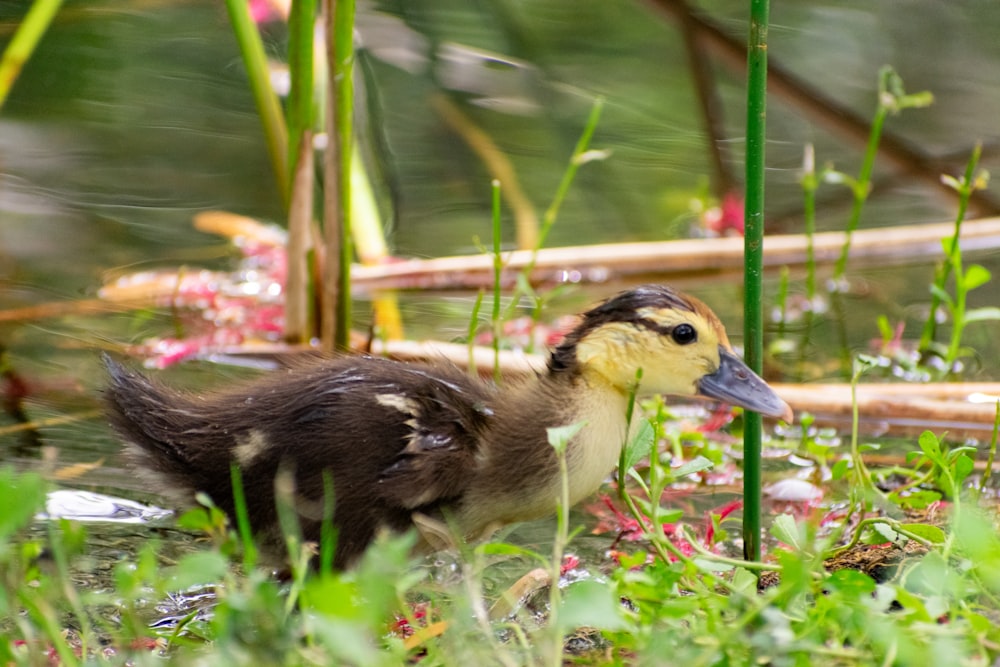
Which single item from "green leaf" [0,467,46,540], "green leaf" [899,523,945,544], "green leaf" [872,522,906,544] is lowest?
"green leaf" [872,522,906,544]

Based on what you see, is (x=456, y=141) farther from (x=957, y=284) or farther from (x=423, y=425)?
(x=423, y=425)

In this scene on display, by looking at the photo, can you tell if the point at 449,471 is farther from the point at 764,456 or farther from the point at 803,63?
the point at 803,63

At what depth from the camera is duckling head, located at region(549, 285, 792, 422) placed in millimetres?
2844

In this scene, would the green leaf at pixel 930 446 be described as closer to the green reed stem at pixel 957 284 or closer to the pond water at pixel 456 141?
the pond water at pixel 456 141

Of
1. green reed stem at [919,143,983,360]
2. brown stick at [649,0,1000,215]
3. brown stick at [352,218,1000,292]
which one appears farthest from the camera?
brown stick at [649,0,1000,215]

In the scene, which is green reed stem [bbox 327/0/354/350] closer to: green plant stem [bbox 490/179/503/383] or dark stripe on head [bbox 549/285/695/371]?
green plant stem [bbox 490/179/503/383]

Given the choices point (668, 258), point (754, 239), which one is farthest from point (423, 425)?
point (668, 258)

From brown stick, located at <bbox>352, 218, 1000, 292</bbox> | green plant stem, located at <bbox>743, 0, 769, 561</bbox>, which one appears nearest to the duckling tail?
green plant stem, located at <bbox>743, 0, 769, 561</bbox>

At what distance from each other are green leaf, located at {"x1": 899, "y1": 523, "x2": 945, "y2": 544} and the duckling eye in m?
0.67

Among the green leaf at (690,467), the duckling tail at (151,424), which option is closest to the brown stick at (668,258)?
the duckling tail at (151,424)

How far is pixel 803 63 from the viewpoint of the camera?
6.47 meters

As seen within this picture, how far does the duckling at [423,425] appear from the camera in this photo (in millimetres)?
2699

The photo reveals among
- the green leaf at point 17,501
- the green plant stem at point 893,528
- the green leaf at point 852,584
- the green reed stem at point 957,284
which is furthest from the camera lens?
the green reed stem at point 957,284

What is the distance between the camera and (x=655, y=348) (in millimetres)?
2859
